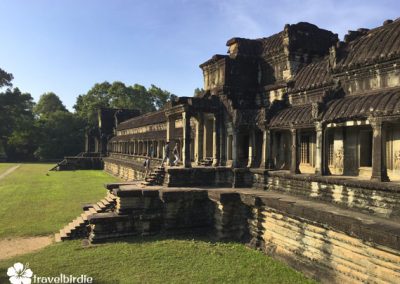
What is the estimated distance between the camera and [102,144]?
152 ft

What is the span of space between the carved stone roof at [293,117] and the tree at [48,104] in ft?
257

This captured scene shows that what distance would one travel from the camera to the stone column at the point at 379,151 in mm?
8516

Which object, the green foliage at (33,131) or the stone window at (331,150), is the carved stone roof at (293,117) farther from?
the green foliage at (33,131)

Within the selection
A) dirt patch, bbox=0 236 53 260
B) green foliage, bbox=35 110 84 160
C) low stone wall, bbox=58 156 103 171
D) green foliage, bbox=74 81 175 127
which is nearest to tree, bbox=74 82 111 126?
green foliage, bbox=74 81 175 127

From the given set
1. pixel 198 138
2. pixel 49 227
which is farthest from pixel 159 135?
pixel 49 227

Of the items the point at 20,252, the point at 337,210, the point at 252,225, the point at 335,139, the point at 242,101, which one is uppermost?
the point at 242,101

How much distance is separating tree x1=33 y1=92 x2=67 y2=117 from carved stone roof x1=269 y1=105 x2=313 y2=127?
3082 inches

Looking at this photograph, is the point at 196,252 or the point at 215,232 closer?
the point at 196,252

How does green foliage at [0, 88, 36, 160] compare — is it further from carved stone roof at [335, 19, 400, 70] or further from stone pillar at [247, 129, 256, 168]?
carved stone roof at [335, 19, 400, 70]

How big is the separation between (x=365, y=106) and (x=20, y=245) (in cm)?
1103

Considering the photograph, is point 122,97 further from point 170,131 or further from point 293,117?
point 293,117

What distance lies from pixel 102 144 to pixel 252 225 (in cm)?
3823

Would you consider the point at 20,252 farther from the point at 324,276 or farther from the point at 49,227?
the point at 324,276

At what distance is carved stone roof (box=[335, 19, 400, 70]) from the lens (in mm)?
9695
